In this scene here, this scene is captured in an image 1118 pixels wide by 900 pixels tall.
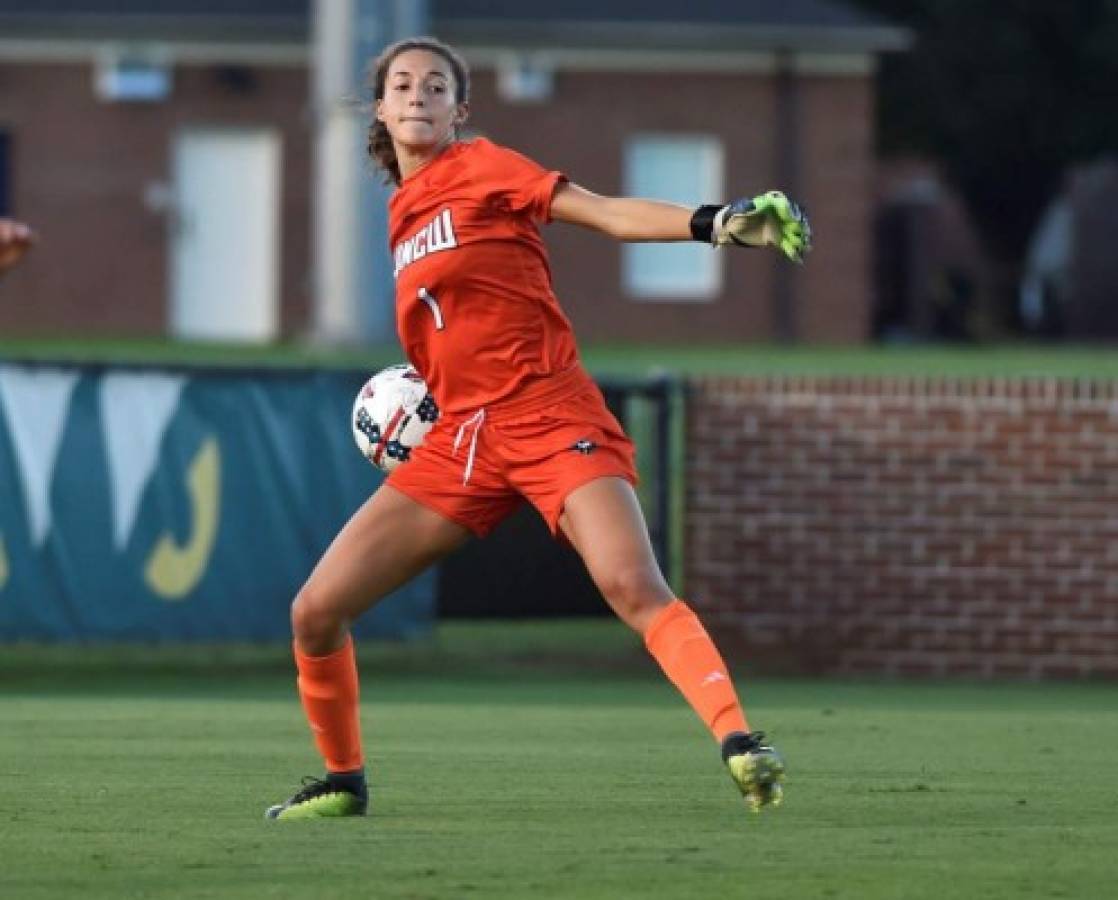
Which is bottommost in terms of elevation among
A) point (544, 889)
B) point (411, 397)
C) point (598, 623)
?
point (598, 623)

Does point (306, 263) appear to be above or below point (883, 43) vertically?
below

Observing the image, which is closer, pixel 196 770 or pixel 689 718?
pixel 196 770

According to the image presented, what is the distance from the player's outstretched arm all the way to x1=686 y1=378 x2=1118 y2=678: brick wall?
27.2 feet

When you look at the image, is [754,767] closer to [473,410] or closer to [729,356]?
[473,410]

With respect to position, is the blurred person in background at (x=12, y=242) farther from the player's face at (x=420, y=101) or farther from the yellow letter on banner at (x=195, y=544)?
the yellow letter on banner at (x=195, y=544)

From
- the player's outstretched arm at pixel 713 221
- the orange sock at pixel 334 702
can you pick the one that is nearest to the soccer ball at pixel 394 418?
the orange sock at pixel 334 702

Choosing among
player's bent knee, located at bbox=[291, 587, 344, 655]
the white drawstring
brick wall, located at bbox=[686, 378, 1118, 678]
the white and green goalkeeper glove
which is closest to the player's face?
the white drawstring

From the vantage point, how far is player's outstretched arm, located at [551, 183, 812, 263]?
8305 mm

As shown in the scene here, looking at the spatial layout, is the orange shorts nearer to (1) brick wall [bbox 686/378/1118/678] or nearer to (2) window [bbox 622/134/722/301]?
(1) brick wall [bbox 686/378/1118/678]

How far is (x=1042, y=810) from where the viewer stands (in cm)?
937

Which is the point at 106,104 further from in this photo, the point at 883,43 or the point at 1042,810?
the point at 1042,810

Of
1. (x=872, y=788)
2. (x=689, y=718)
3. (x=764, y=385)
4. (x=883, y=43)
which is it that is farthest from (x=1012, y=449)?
(x=883, y=43)

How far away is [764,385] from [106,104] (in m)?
22.3

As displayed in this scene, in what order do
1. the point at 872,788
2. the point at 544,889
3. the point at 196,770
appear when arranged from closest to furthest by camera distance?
the point at 544,889 < the point at 872,788 < the point at 196,770
